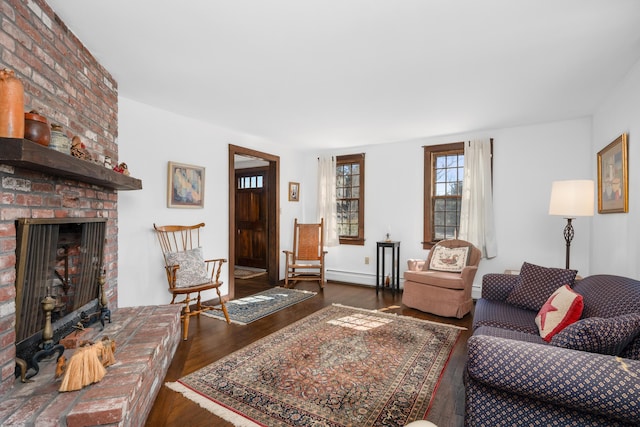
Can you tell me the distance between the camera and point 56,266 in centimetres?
206

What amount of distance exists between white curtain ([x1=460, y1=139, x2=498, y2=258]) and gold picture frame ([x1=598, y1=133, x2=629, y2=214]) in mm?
1256

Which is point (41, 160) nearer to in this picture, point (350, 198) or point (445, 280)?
point (445, 280)

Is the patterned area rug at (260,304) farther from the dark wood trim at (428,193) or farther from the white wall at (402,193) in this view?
the dark wood trim at (428,193)

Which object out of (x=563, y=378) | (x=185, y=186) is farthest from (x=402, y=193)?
(x=563, y=378)

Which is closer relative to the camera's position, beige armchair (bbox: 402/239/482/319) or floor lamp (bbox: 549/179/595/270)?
floor lamp (bbox: 549/179/595/270)

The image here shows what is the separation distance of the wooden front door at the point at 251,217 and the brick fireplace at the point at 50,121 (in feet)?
12.6

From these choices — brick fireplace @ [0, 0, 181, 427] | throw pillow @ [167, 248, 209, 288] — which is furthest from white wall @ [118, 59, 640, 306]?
brick fireplace @ [0, 0, 181, 427]

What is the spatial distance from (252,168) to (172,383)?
5.01m

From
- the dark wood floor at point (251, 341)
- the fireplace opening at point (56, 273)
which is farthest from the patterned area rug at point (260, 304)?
the fireplace opening at point (56, 273)

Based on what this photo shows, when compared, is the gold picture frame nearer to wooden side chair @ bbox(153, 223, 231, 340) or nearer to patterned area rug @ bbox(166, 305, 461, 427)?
patterned area rug @ bbox(166, 305, 461, 427)

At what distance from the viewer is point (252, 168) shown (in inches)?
267

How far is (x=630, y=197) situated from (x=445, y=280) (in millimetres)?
1825

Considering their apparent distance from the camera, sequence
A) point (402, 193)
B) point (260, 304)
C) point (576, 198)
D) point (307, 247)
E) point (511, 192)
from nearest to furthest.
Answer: point (576, 198) < point (260, 304) < point (511, 192) < point (402, 193) < point (307, 247)

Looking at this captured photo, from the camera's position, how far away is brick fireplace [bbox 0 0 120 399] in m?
1.50
